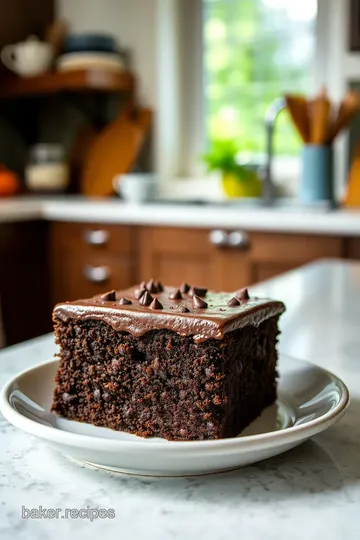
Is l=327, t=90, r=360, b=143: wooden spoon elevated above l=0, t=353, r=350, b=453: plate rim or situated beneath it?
elevated above

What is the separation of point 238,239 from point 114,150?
3.65 feet

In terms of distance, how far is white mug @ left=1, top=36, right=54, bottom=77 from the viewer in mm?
3504

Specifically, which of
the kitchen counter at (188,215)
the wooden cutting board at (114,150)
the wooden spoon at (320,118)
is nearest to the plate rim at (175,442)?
the kitchen counter at (188,215)

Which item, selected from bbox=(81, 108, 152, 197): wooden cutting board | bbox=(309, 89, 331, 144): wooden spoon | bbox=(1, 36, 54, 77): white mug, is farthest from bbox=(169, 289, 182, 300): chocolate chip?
bbox=(1, 36, 54, 77): white mug

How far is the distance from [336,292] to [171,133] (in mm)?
2219

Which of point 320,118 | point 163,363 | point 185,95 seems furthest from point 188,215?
point 163,363

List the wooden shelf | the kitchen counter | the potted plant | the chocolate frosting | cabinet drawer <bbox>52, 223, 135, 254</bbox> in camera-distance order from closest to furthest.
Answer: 1. the chocolate frosting
2. the kitchen counter
3. cabinet drawer <bbox>52, 223, 135, 254</bbox>
4. the potted plant
5. the wooden shelf

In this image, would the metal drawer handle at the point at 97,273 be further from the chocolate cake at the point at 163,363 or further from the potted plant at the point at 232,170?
the chocolate cake at the point at 163,363

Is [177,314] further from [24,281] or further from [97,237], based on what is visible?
[24,281]

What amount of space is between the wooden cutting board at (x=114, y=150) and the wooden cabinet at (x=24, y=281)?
51 cm

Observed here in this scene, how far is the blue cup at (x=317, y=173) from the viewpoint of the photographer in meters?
2.80

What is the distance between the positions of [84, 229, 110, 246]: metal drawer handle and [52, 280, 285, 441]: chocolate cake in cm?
233

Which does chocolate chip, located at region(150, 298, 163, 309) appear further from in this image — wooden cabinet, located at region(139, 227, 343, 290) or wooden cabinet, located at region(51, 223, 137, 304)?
wooden cabinet, located at region(51, 223, 137, 304)

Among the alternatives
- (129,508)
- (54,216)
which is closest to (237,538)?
(129,508)
